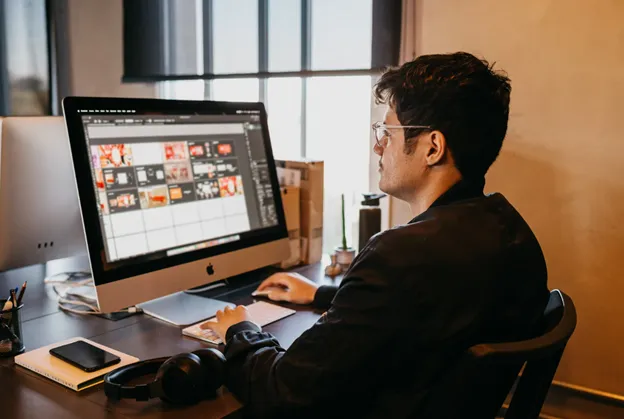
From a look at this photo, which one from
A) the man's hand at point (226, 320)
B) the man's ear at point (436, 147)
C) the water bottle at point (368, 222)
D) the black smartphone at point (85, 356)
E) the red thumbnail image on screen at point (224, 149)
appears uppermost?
the man's ear at point (436, 147)

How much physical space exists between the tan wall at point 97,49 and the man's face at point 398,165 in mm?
2152

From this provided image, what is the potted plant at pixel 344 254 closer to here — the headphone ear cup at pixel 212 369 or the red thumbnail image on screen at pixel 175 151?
the red thumbnail image on screen at pixel 175 151

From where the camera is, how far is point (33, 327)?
1.42 m

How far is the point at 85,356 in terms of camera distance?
3.94 ft

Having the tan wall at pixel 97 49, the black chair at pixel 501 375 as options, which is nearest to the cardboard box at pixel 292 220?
the black chair at pixel 501 375

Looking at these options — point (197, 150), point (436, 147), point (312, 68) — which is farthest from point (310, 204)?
point (436, 147)

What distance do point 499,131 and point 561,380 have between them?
1097mm

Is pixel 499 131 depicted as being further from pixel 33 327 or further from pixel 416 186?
pixel 33 327

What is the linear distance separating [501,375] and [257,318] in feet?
2.25

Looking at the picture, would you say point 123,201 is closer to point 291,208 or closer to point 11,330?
point 11,330

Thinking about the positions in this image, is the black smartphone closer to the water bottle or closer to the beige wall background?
the water bottle

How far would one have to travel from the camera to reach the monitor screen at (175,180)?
4.57 ft

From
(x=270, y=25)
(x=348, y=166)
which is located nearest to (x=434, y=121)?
(x=348, y=166)

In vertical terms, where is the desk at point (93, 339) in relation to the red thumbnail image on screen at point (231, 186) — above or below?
below
